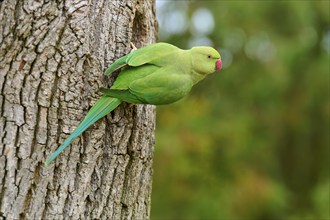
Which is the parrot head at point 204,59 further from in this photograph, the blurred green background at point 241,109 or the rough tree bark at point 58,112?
the blurred green background at point 241,109

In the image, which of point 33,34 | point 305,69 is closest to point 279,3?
point 305,69

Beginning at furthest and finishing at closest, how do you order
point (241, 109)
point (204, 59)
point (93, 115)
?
point (241, 109)
point (204, 59)
point (93, 115)

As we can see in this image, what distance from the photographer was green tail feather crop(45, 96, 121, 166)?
182 cm

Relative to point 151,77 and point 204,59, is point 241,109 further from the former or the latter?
point 151,77

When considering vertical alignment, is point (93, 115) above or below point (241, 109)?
below

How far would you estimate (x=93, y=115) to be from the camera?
6.12ft

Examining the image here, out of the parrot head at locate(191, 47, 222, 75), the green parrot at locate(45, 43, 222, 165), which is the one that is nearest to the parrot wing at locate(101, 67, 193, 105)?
the green parrot at locate(45, 43, 222, 165)

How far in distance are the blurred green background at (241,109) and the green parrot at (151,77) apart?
10.8 feet

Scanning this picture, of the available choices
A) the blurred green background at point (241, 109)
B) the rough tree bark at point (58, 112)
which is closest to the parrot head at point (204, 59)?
the rough tree bark at point (58, 112)

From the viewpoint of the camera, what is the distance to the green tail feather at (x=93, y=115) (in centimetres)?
182

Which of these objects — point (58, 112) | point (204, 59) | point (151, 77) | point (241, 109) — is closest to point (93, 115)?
point (58, 112)

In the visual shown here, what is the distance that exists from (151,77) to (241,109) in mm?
4773

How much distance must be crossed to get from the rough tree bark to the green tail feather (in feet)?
0.21

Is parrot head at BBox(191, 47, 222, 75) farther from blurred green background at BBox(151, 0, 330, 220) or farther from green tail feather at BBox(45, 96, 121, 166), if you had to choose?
blurred green background at BBox(151, 0, 330, 220)
